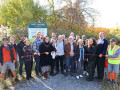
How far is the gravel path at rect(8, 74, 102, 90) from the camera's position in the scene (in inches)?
215

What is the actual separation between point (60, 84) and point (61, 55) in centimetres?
145

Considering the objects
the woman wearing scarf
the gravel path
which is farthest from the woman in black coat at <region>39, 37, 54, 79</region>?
the woman wearing scarf

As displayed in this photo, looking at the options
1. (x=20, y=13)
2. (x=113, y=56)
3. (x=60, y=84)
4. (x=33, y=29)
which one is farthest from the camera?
(x=20, y=13)

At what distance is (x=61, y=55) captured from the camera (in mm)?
6613

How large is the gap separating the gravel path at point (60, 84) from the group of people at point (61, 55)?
0.94 feet

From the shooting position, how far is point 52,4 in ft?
56.2

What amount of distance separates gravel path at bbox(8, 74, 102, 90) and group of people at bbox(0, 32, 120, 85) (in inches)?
11.2

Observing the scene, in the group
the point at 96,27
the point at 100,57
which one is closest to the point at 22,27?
the point at 100,57

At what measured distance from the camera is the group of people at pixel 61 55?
568 centimetres

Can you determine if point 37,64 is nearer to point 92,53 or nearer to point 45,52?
point 45,52

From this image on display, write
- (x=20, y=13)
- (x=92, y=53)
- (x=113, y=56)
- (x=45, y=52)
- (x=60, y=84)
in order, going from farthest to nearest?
1. (x=20, y=13)
2. (x=45, y=52)
3. (x=92, y=53)
4. (x=60, y=84)
5. (x=113, y=56)

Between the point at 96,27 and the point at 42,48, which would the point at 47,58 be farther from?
the point at 96,27

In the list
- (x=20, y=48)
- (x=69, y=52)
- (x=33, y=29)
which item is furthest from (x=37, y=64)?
(x=33, y=29)

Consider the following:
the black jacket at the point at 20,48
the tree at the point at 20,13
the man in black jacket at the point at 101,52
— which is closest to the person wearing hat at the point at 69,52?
the man in black jacket at the point at 101,52
